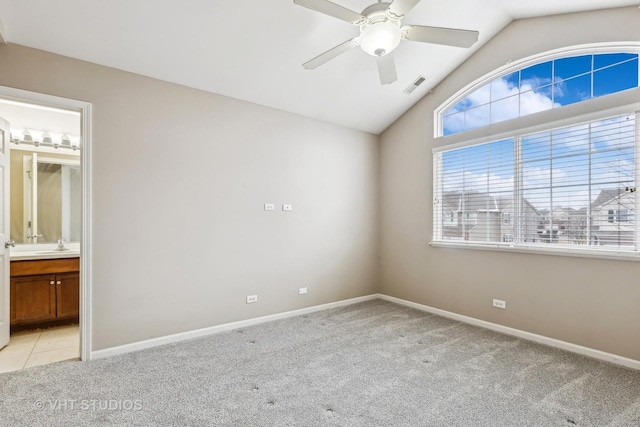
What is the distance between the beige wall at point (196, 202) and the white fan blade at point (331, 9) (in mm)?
1851

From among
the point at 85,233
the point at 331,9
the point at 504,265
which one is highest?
the point at 331,9

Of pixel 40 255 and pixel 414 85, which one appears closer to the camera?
pixel 40 255

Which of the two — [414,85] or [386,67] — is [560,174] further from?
[386,67]

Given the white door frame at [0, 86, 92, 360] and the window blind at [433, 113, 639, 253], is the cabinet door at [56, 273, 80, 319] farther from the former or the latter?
the window blind at [433, 113, 639, 253]

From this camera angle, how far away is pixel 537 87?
3.43 m

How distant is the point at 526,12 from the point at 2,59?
4.89m

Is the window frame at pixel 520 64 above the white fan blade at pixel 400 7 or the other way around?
above

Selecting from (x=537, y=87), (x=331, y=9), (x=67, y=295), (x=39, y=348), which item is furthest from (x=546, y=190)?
(x=67, y=295)

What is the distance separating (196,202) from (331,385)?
7.44 ft

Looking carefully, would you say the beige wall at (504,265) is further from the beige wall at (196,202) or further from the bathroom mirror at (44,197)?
the bathroom mirror at (44,197)

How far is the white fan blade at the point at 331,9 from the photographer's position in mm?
2040

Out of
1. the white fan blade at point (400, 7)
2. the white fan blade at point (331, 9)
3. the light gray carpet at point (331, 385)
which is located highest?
the white fan blade at point (331, 9)

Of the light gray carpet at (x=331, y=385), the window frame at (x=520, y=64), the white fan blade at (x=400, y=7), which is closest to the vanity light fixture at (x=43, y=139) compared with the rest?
the light gray carpet at (x=331, y=385)

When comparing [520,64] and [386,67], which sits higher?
[520,64]
